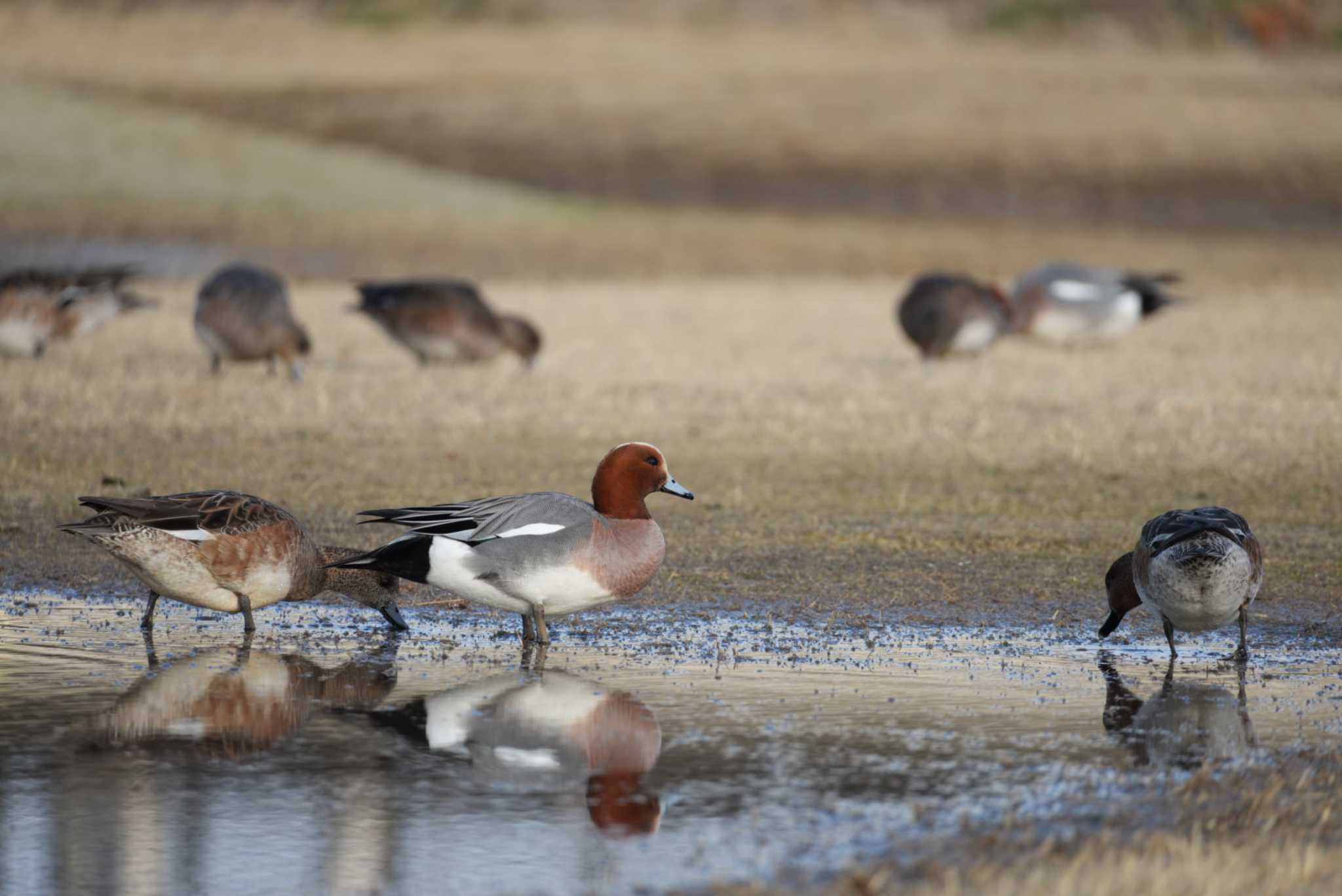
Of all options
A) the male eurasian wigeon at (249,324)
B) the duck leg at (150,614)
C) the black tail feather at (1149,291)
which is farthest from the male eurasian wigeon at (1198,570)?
the black tail feather at (1149,291)

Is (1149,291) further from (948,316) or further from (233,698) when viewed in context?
(233,698)

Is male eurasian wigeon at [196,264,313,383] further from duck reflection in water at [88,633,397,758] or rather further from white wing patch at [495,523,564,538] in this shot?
white wing patch at [495,523,564,538]

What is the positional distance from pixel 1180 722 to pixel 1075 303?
36.3ft

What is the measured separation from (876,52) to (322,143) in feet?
48.6

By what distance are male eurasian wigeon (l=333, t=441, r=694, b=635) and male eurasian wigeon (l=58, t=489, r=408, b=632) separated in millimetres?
218

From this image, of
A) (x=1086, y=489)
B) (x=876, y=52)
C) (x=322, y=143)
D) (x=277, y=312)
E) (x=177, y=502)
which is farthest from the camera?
(x=876, y=52)

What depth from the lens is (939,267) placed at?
26.2 m

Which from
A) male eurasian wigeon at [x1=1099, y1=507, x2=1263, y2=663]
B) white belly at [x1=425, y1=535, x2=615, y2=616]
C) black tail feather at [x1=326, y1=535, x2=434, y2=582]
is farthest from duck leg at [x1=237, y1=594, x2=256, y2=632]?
male eurasian wigeon at [x1=1099, y1=507, x2=1263, y2=663]

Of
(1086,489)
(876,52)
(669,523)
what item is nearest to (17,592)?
(669,523)

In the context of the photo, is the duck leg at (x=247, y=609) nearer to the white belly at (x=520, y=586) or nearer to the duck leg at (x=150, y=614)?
the duck leg at (x=150, y=614)

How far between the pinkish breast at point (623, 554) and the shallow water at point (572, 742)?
263 millimetres

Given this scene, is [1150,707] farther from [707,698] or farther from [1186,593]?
[707,698]

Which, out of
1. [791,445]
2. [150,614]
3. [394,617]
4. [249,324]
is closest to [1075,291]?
[791,445]

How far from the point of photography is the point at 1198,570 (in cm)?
609
